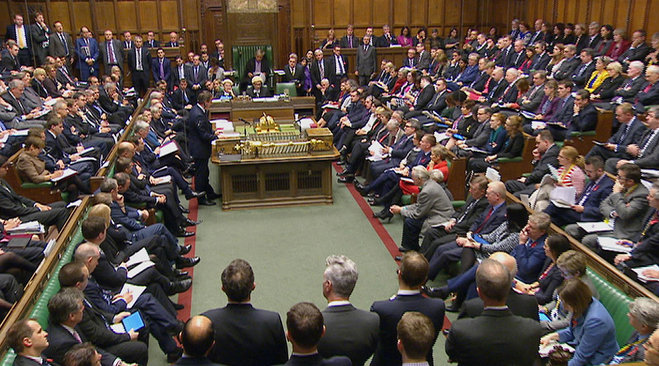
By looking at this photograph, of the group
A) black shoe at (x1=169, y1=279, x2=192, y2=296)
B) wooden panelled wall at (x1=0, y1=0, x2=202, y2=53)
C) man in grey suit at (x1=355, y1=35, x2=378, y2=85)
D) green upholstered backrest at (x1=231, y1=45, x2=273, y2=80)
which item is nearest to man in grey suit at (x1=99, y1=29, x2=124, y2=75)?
wooden panelled wall at (x1=0, y1=0, x2=202, y2=53)

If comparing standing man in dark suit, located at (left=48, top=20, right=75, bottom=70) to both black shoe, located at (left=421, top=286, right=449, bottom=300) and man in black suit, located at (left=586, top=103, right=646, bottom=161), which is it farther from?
man in black suit, located at (left=586, top=103, right=646, bottom=161)

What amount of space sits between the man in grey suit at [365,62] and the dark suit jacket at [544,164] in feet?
27.1

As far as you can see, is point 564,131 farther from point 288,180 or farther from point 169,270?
point 169,270

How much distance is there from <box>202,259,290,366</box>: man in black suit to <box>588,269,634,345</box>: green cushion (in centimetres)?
215

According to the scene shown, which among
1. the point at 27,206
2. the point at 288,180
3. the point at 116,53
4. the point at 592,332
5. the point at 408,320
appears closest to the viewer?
the point at 408,320

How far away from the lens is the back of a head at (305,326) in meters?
2.81

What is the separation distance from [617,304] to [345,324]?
6.27 ft

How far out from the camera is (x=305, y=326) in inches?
111

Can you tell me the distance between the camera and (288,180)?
8.21 m

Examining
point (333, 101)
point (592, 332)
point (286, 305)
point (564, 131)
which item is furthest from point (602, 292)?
point (333, 101)

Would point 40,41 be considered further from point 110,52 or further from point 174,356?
point 174,356

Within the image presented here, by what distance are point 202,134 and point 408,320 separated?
5.93m

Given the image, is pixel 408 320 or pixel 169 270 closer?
pixel 408 320

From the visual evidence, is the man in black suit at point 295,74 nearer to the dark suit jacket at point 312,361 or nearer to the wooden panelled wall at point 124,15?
the wooden panelled wall at point 124,15
